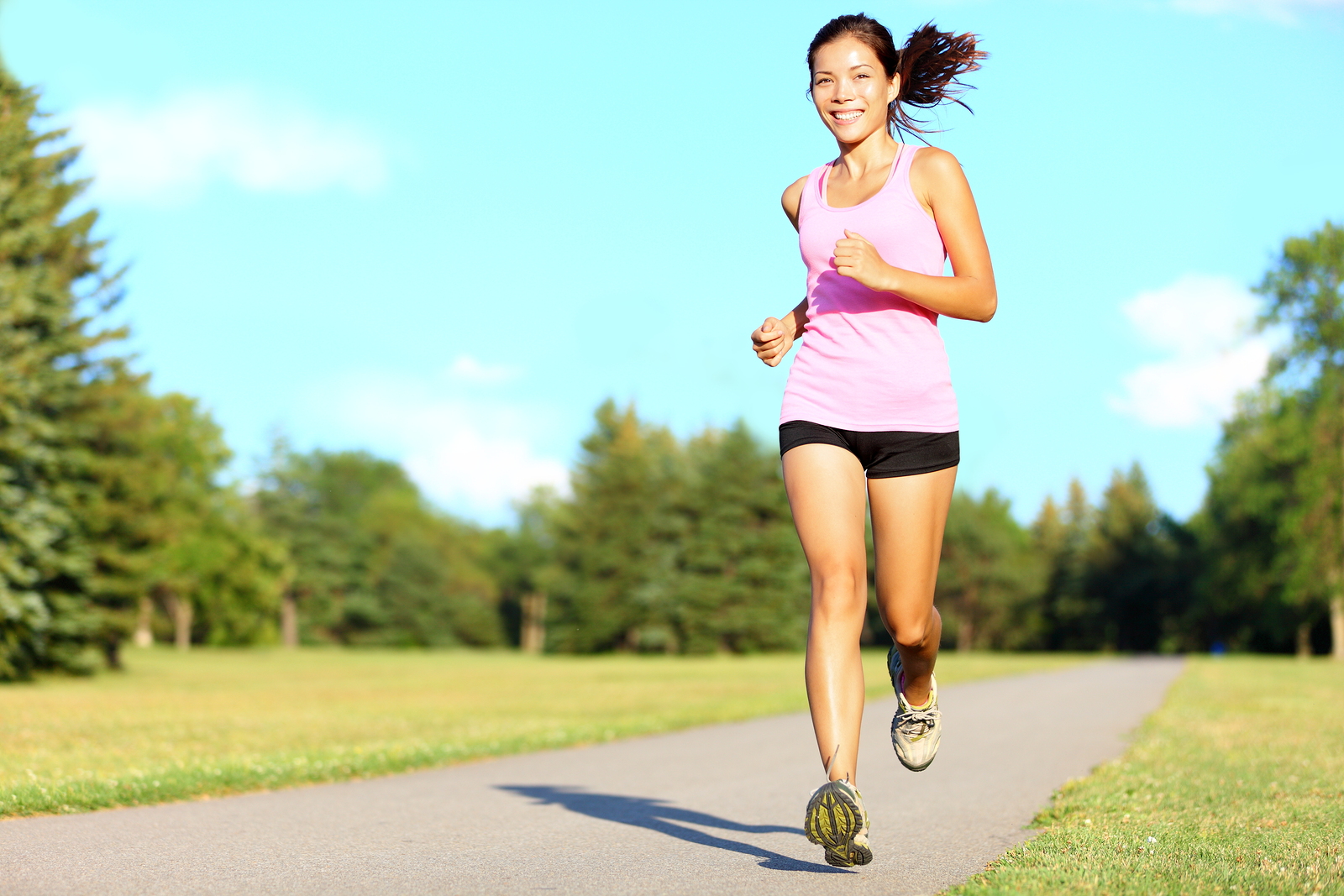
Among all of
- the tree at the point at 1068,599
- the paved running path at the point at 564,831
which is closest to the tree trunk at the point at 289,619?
the tree at the point at 1068,599

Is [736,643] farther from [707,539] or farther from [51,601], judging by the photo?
[51,601]

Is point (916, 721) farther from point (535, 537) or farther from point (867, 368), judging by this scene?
point (535, 537)

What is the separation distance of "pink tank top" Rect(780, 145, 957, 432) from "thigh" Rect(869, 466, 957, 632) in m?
0.19

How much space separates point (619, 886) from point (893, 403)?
178 centimetres

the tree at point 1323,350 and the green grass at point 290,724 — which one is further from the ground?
the tree at point 1323,350

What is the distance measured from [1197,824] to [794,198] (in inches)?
126

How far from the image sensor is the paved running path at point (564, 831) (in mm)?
3994

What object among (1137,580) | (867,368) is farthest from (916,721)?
(1137,580)

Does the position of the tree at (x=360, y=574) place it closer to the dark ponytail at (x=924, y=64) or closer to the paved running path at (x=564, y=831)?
the paved running path at (x=564, y=831)

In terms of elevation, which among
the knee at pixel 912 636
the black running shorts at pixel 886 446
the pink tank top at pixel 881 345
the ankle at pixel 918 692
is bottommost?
the ankle at pixel 918 692

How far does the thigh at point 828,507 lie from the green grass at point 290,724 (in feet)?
13.2

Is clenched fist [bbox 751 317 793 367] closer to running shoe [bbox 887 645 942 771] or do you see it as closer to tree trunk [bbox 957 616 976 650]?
running shoe [bbox 887 645 942 771]

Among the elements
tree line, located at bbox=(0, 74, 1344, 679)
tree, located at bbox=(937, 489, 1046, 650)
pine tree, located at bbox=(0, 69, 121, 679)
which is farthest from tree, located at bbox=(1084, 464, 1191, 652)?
pine tree, located at bbox=(0, 69, 121, 679)

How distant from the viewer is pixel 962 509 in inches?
3219
